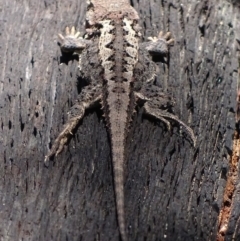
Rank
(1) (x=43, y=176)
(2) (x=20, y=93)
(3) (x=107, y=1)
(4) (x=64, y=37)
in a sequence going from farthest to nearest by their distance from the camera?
1. (3) (x=107, y=1)
2. (4) (x=64, y=37)
3. (2) (x=20, y=93)
4. (1) (x=43, y=176)

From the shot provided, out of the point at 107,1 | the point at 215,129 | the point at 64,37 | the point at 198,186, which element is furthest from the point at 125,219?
the point at 107,1

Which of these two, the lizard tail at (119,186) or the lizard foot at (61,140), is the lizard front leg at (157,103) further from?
A: the lizard foot at (61,140)

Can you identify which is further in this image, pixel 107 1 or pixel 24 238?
pixel 107 1

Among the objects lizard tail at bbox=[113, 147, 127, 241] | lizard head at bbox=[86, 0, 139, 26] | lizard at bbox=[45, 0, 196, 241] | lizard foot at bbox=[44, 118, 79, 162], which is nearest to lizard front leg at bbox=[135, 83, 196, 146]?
lizard at bbox=[45, 0, 196, 241]

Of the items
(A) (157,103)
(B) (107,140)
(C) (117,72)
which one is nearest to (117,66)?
(C) (117,72)

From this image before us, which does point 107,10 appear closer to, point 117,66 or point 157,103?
point 117,66

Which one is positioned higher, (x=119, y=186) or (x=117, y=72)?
(x=117, y=72)

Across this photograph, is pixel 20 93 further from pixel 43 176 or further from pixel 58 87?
pixel 43 176
